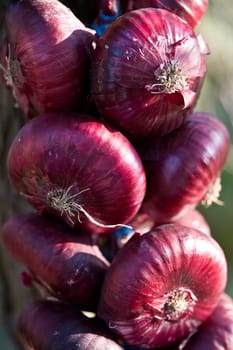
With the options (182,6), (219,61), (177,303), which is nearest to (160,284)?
(177,303)

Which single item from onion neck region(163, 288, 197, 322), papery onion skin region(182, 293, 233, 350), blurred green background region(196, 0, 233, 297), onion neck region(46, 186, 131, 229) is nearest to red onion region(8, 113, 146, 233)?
onion neck region(46, 186, 131, 229)

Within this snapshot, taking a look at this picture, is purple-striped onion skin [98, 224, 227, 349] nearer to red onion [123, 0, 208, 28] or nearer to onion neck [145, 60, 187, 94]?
onion neck [145, 60, 187, 94]

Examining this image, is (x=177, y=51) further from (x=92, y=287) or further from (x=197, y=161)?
(x=92, y=287)

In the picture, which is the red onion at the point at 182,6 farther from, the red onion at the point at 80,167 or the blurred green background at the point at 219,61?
the blurred green background at the point at 219,61

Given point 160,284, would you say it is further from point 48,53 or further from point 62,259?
point 48,53

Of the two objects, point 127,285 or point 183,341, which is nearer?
point 127,285

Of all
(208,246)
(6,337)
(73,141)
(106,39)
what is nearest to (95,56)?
(106,39)
